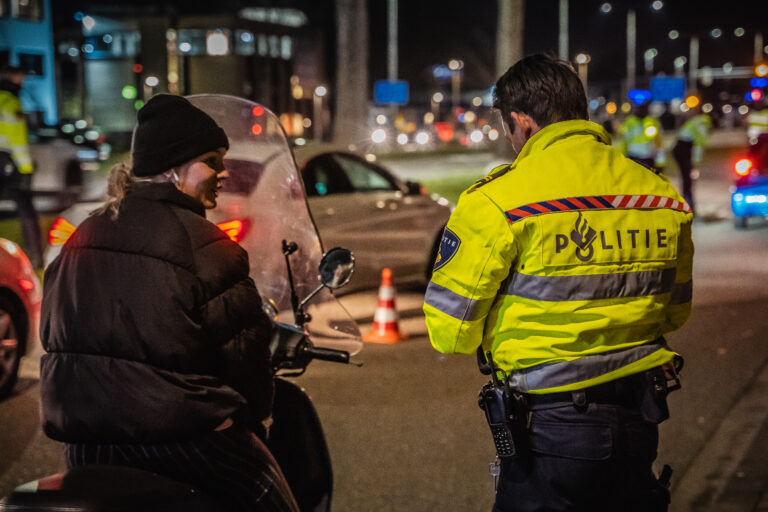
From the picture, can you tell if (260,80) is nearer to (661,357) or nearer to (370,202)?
(370,202)

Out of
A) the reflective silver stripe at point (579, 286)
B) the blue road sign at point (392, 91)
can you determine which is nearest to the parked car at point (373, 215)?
the reflective silver stripe at point (579, 286)

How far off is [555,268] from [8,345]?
17.4ft

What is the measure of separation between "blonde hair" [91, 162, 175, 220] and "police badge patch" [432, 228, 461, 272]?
75 cm

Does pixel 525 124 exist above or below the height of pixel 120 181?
above

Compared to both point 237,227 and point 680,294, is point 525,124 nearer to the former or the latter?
point 680,294

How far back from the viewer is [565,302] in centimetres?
254

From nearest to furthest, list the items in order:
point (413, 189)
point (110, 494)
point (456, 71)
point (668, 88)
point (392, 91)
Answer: point (110, 494), point (413, 189), point (392, 91), point (668, 88), point (456, 71)

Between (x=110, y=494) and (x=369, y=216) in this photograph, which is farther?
(x=369, y=216)

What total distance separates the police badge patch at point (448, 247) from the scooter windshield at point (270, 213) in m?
1.11

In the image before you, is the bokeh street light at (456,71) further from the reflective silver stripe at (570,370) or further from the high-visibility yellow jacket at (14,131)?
the reflective silver stripe at (570,370)

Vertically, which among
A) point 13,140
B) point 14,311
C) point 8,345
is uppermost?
point 13,140

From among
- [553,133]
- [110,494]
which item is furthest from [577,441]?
[110,494]

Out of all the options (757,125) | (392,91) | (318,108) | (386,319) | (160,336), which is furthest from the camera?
(318,108)

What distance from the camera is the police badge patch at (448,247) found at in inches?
101
